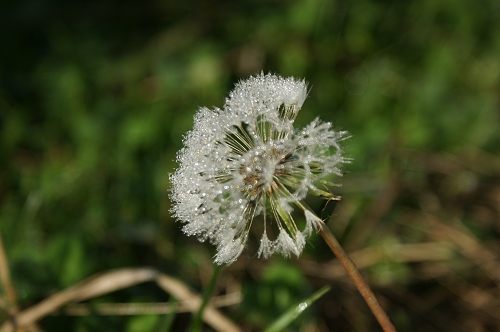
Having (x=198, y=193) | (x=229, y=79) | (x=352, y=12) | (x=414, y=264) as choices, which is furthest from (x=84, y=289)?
(x=352, y=12)

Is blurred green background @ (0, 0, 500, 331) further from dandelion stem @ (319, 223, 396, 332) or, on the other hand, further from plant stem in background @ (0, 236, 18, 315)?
dandelion stem @ (319, 223, 396, 332)

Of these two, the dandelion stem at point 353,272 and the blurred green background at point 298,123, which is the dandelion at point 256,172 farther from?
the blurred green background at point 298,123

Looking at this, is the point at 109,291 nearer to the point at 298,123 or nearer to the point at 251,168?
the point at 251,168

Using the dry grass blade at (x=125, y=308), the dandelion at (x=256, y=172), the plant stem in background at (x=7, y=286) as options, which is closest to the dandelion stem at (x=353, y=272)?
the dandelion at (x=256, y=172)

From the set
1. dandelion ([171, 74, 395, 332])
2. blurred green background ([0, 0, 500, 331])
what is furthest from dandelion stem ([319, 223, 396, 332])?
blurred green background ([0, 0, 500, 331])

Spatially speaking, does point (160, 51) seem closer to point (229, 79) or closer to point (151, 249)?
point (229, 79)
